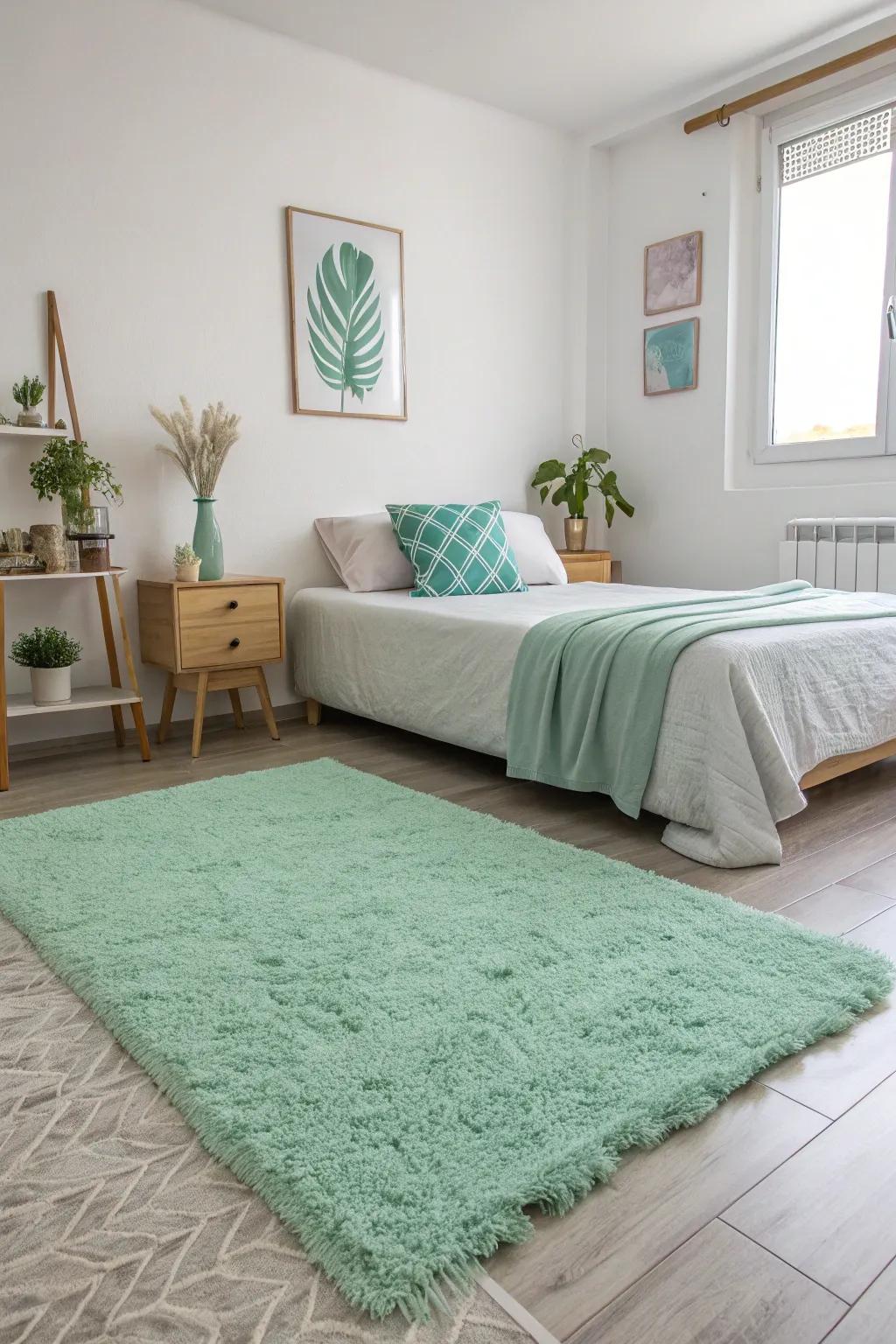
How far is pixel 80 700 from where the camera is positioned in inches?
122

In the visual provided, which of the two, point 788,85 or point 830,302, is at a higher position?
point 788,85

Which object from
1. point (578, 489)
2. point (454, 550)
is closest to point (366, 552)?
point (454, 550)

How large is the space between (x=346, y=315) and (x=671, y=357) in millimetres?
1551

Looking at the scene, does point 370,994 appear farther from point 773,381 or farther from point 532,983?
point 773,381

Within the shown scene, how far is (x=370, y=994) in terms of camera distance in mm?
1540

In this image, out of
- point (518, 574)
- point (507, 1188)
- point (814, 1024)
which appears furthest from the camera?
point (518, 574)

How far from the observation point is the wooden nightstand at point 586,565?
4414 millimetres

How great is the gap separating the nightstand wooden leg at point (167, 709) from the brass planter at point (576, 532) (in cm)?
210

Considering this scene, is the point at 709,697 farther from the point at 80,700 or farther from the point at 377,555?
the point at 80,700

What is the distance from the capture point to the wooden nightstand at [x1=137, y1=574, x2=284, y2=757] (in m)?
3.25

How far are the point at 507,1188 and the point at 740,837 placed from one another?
3.98 ft

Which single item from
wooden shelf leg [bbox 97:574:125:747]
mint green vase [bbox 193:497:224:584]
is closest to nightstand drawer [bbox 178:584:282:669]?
mint green vase [bbox 193:497:224:584]

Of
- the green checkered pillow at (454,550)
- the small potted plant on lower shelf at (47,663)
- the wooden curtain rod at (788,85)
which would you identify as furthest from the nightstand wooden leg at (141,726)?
the wooden curtain rod at (788,85)

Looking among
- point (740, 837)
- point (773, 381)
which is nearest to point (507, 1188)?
point (740, 837)
